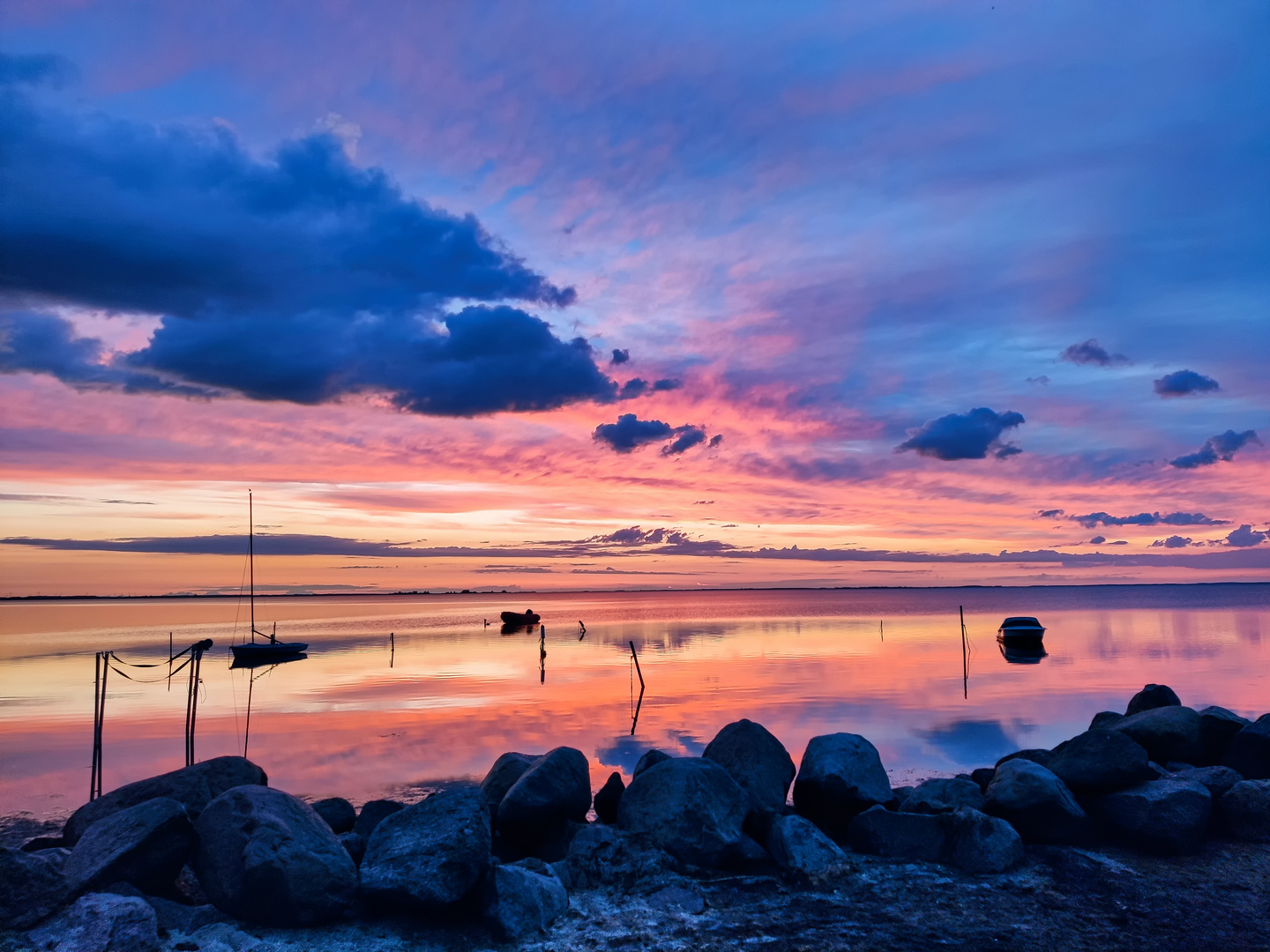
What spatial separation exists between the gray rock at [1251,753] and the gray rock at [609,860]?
1082 cm

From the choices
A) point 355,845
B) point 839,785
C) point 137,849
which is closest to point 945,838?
point 839,785

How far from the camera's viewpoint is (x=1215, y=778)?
42.7ft

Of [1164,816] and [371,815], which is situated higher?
[1164,816]

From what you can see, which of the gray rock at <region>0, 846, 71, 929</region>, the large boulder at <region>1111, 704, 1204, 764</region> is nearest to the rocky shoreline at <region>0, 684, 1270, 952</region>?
the gray rock at <region>0, 846, 71, 929</region>

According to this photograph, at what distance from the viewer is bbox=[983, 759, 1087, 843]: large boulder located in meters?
12.2

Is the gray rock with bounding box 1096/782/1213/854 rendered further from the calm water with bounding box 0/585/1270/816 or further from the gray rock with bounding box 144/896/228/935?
the gray rock with bounding box 144/896/228/935

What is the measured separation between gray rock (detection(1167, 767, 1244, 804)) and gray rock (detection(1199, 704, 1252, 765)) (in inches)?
114

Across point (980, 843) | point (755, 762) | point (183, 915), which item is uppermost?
point (755, 762)

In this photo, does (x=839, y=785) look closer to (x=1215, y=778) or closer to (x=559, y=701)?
(x=1215, y=778)

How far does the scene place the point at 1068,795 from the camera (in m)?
12.5

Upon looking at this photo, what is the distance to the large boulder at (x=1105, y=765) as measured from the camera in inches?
498

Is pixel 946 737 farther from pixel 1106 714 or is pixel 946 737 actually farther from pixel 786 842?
pixel 786 842

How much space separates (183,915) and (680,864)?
5.94m

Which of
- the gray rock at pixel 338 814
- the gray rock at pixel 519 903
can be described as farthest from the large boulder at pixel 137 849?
the gray rock at pixel 519 903
